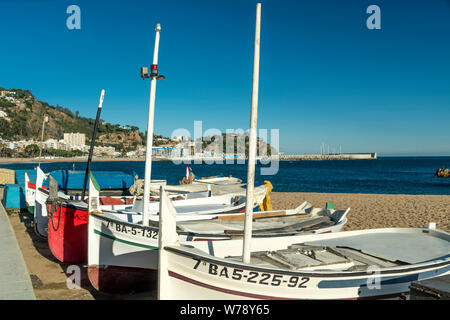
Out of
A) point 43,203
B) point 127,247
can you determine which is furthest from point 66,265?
point 127,247

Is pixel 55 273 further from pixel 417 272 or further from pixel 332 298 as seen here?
pixel 417 272

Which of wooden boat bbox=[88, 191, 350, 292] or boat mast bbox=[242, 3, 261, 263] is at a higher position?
boat mast bbox=[242, 3, 261, 263]

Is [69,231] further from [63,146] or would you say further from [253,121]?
[63,146]

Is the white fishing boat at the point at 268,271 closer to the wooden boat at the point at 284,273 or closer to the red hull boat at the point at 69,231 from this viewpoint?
the wooden boat at the point at 284,273

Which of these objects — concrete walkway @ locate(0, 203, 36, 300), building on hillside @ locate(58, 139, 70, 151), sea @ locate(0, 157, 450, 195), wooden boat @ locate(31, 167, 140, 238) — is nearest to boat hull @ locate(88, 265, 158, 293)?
concrete walkway @ locate(0, 203, 36, 300)

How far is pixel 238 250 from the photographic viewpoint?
6719mm

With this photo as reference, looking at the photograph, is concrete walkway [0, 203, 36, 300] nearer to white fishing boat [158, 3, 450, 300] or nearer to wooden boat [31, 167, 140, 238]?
wooden boat [31, 167, 140, 238]

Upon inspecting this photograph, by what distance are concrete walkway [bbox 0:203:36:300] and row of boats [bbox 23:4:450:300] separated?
1.14 metres

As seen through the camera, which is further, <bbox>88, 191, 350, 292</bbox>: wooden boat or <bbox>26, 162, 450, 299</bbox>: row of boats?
<bbox>88, 191, 350, 292</bbox>: wooden boat

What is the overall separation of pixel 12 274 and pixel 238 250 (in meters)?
5.05

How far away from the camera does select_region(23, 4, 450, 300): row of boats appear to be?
15.8 feet

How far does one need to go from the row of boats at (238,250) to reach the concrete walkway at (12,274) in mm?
1144

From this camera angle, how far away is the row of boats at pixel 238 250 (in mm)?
4812

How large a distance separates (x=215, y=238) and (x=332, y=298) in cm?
303
